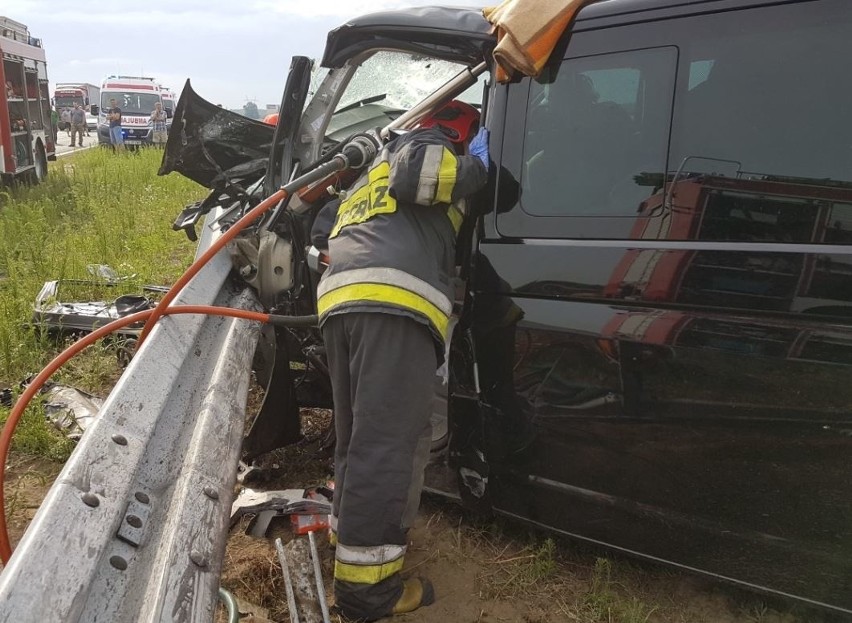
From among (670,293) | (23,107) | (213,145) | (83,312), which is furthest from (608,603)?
(23,107)

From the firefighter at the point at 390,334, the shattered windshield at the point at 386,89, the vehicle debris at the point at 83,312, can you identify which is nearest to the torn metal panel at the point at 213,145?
the shattered windshield at the point at 386,89

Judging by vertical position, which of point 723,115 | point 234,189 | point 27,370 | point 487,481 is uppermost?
point 723,115

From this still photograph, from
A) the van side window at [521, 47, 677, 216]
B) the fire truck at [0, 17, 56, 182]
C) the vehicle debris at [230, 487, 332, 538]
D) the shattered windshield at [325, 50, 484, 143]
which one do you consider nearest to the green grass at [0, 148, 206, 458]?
the fire truck at [0, 17, 56, 182]

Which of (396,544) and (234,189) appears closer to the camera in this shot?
(396,544)

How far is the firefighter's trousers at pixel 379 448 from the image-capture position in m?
1.89

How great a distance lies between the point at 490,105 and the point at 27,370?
2973 mm

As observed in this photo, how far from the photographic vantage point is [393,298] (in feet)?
6.15

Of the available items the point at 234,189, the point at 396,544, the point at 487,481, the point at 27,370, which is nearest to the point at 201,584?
the point at 396,544

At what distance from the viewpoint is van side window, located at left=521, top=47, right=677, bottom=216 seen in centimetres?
177

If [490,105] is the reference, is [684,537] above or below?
below

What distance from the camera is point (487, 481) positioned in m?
2.13

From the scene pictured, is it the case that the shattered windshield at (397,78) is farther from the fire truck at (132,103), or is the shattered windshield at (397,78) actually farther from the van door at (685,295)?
the fire truck at (132,103)

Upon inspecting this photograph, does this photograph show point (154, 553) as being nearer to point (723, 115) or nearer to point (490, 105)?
point (490, 105)

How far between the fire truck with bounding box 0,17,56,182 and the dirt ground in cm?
852
